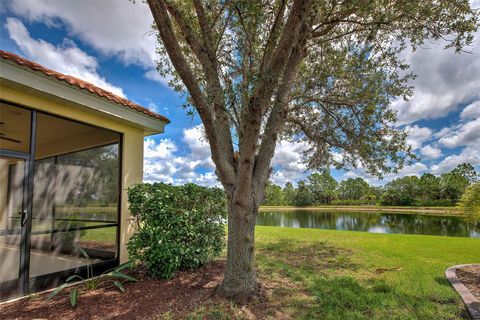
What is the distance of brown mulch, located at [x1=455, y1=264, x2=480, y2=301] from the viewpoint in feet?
12.2

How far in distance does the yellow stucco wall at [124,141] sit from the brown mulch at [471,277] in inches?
235

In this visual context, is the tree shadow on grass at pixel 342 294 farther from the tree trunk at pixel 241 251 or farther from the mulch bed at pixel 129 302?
the mulch bed at pixel 129 302

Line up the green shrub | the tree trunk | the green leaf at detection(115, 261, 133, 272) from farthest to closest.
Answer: the green shrub → the green leaf at detection(115, 261, 133, 272) → the tree trunk

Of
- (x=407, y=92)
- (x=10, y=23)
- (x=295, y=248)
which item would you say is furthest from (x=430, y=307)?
(x=10, y=23)

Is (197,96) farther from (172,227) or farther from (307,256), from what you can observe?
(307,256)

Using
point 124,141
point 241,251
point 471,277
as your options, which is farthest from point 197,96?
point 471,277

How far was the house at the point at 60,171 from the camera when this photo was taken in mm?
3822

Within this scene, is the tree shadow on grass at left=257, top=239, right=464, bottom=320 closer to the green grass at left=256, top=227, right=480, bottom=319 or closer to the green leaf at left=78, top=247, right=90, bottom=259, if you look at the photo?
the green grass at left=256, top=227, right=480, bottom=319

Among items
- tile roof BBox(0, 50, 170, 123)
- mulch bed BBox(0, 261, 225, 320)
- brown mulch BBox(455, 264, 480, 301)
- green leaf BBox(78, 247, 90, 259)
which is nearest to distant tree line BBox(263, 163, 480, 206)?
brown mulch BBox(455, 264, 480, 301)

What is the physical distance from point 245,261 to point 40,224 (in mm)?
4016

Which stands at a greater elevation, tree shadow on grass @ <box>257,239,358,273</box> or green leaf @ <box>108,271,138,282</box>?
green leaf @ <box>108,271,138,282</box>

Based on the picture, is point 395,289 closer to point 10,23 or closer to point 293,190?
point 10,23

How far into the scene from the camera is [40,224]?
186 inches

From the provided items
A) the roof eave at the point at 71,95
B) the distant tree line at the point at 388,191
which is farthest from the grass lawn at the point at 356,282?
the distant tree line at the point at 388,191
